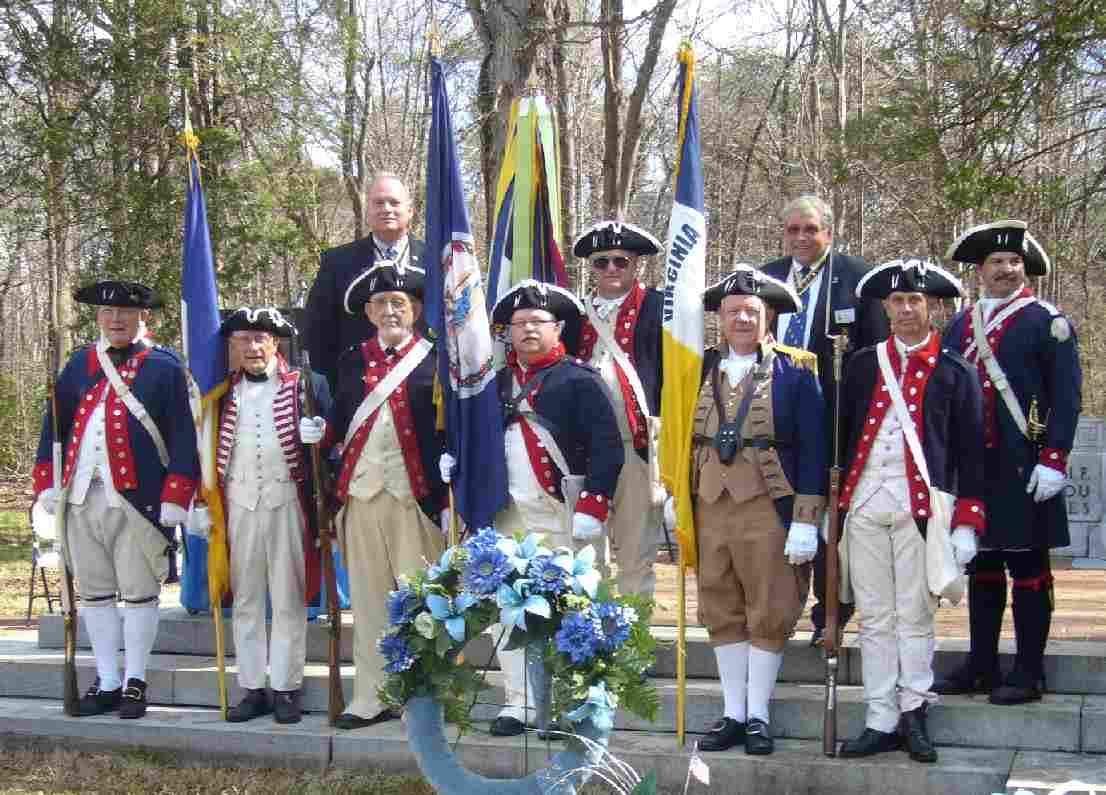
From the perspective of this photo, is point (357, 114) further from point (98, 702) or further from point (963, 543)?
point (963, 543)

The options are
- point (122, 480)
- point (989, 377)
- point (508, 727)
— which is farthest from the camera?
point (122, 480)

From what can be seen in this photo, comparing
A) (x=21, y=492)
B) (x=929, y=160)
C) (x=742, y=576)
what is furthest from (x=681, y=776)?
(x=21, y=492)

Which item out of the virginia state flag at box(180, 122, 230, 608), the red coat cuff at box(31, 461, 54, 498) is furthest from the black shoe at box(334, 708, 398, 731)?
the red coat cuff at box(31, 461, 54, 498)

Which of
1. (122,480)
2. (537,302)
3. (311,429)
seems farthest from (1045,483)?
(122,480)

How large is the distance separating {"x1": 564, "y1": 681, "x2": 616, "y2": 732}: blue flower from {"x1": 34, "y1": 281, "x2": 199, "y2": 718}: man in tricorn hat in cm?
313

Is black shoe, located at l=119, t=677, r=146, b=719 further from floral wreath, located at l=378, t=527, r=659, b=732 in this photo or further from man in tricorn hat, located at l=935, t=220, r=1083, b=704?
man in tricorn hat, located at l=935, t=220, r=1083, b=704

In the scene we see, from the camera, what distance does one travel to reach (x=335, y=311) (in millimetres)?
6625

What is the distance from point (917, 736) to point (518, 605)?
7.12 ft

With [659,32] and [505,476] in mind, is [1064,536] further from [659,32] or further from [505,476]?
[659,32]

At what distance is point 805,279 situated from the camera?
6.16m

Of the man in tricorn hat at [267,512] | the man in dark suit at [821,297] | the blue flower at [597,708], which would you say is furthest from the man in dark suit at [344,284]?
the blue flower at [597,708]

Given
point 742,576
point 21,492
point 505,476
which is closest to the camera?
point 742,576

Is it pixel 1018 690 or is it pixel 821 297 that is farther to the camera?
pixel 821 297

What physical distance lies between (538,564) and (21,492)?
726 inches
